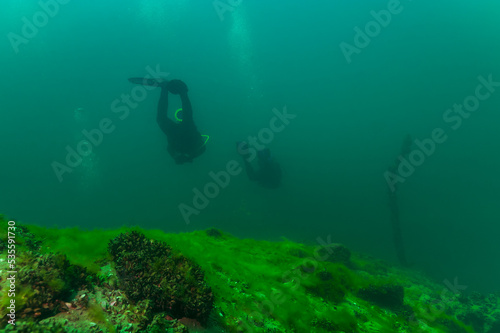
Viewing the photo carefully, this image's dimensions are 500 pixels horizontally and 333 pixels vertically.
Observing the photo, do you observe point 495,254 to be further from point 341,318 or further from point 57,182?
point 57,182

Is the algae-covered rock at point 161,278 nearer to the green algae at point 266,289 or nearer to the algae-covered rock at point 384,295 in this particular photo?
the green algae at point 266,289

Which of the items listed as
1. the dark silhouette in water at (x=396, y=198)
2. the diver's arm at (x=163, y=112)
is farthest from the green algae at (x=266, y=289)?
the dark silhouette in water at (x=396, y=198)

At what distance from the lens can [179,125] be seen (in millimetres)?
14297

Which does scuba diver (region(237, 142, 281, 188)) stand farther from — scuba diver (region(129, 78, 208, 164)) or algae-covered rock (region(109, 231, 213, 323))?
algae-covered rock (region(109, 231, 213, 323))

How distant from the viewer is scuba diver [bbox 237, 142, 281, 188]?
19141 mm

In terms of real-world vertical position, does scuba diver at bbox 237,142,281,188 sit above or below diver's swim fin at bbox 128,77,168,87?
below

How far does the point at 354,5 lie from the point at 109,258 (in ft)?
396

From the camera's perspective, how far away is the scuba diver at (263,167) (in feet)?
62.8

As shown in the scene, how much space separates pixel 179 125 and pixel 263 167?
8.98 m

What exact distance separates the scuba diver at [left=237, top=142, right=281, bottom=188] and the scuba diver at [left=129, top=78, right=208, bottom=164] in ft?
14.7

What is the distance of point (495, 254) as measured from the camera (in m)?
42.4

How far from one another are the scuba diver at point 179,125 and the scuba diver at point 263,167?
4467 millimetres

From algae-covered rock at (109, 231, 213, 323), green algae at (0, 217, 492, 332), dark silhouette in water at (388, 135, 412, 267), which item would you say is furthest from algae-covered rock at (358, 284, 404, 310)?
dark silhouette in water at (388, 135, 412, 267)

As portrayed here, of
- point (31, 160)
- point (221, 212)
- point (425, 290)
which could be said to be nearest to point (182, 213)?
point (221, 212)
